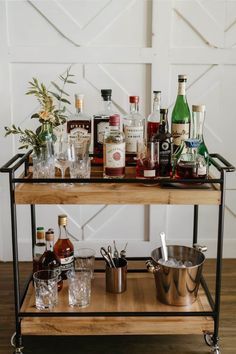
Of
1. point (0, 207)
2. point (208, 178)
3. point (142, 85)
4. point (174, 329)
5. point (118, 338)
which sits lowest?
point (118, 338)

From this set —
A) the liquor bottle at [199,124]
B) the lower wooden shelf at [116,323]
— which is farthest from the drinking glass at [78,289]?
the liquor bottle at [199,124]

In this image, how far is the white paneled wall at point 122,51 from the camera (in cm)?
307

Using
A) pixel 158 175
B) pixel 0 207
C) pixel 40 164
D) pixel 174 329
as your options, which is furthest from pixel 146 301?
pixel 0 207

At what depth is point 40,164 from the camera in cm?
220

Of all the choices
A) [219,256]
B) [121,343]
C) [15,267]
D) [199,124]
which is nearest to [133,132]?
[199,124]

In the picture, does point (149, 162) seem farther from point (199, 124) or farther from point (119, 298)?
point (119, 298)

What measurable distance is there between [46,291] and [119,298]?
0.32 m

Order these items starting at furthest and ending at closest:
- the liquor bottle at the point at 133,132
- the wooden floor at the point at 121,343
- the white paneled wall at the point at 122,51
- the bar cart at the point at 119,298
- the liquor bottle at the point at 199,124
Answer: the white paneled wall at the point at 122,51, the wooden floor at the point at 121,343, the liquor bottle at the point at 133,132, the liquor bottle at the point at 199,124, the bar cart at the point at 119,298

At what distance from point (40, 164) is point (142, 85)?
116cm

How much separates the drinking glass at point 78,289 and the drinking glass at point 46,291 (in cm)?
6

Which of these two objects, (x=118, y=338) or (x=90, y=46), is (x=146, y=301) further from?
(x=90, y=46)

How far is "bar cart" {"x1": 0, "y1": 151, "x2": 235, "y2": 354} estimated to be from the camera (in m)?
2.09

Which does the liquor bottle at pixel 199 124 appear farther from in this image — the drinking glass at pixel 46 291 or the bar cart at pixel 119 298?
the drinking glass at pixel 46 291

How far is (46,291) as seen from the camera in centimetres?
225
